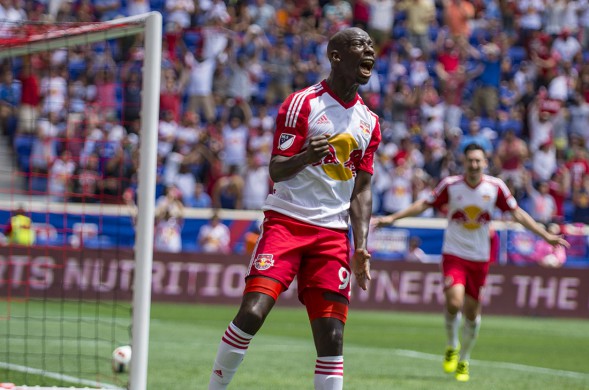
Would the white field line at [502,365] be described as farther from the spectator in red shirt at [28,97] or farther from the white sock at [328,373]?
the spectator in red shirt at [28,97]

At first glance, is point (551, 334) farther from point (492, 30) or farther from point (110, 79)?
point (492, 30)

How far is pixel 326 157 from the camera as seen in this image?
23.6 feet

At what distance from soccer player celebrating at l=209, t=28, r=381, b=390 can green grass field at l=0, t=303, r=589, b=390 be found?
128 inches

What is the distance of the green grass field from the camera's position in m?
11.2

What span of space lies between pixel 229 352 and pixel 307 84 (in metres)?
20.7

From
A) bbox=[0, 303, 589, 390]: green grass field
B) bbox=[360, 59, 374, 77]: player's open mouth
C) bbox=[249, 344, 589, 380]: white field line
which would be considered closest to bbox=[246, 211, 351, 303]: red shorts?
bbox=[360, 59, 374, 77]: player's open mouth

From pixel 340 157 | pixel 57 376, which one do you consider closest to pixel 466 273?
pixel 57 376

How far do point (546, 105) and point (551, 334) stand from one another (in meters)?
10.3

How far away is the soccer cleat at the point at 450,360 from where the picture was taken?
12.1 m

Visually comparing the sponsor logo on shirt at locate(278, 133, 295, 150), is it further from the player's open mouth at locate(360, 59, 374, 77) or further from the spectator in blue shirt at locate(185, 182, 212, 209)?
the spectator in blue shirt at locate(185, 182, 212, 209)

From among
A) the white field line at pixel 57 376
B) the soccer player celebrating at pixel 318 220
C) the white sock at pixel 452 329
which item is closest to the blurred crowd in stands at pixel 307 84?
the white field line at pixel 57 376

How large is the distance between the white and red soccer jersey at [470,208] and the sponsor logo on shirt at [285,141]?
5.53 m

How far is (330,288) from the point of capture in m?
7.07

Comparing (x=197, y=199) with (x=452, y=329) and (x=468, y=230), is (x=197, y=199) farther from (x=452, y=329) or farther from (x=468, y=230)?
(x=452, y=329)
